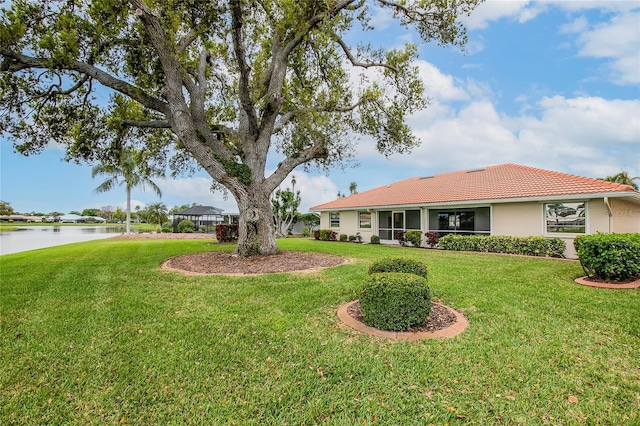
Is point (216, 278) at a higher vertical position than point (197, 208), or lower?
lower

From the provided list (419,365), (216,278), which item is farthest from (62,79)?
(419,365)

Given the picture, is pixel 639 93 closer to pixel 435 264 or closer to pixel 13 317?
pixel 435 264

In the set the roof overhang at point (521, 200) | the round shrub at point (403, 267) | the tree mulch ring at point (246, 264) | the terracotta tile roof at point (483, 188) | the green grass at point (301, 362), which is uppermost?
the terracotta tile roof at point (483, 188)

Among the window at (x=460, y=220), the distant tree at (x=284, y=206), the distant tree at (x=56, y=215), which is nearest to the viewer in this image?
the window at (x=460, y=220)

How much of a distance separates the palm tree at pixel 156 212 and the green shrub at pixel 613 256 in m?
43.3

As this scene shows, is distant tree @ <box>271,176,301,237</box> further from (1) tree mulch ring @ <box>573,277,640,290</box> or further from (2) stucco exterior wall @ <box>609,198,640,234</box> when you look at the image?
(1) tree mulch ring @ <box>573,277,640,290</box>

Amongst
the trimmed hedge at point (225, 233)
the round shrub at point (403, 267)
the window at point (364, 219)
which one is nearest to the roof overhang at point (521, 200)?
the window at point (364, 219)

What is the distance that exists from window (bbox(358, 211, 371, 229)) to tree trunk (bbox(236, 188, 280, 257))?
453 inches

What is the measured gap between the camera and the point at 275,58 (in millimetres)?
11430

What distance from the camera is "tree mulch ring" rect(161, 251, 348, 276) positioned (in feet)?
29.3

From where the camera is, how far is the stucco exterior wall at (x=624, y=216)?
12.4m

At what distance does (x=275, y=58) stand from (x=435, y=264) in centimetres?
939

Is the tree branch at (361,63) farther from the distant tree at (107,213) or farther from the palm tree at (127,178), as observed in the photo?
the distant tree at (107,213)

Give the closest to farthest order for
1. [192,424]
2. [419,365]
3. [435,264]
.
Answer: [192,424] < [419,365] < [435,264]
